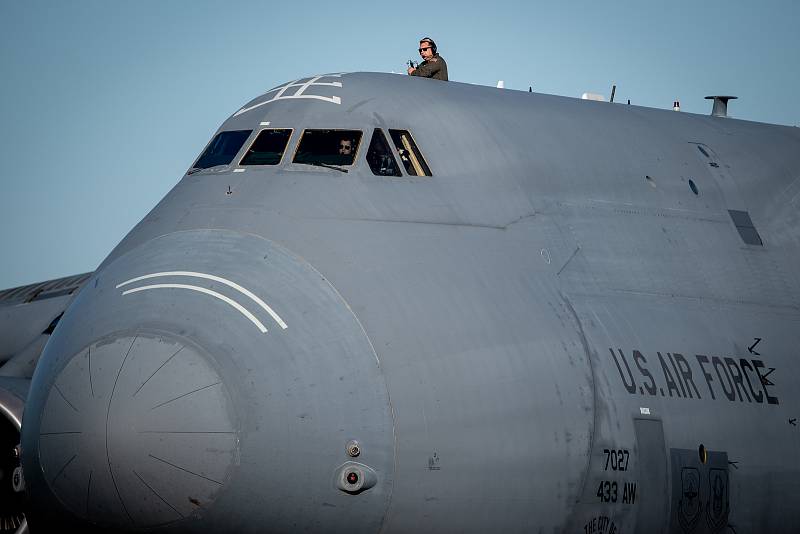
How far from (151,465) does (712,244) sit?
21.3ft

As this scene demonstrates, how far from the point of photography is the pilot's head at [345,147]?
1124 centimetres

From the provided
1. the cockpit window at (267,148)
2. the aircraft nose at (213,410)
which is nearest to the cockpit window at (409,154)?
the cockpit window at (267,148)

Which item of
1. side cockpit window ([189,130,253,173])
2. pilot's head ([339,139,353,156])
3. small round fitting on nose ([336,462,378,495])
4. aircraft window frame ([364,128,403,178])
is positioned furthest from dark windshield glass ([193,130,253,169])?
small round fitting on nose ([336,462,378,495])

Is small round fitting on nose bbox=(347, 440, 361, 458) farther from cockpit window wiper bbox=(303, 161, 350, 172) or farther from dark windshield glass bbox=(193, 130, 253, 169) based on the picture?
dark windshield glass bbox=(193, 130, 253, 169)

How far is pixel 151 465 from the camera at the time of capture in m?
8.87

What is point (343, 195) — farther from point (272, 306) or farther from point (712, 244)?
point (712, 244)

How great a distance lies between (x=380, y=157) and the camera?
11.3 m

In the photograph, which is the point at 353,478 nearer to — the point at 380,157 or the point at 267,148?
the point at 380,157

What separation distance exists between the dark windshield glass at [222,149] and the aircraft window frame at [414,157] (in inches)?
53.8

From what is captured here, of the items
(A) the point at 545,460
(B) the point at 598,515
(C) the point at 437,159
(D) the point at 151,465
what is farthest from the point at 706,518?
(D) the point at 151,465

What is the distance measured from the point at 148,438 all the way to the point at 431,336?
92.4 inches

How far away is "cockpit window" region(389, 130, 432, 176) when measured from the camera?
11336mm

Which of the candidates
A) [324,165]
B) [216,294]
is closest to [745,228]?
[324,165]

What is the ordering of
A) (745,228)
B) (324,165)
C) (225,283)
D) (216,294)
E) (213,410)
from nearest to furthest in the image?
(213,410)
(216,294)
(225,283)
(324,165)
(745,228)
